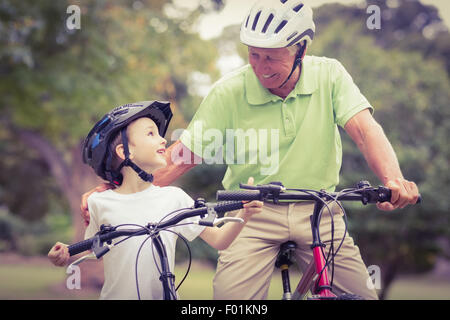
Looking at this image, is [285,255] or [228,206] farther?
[285,255]

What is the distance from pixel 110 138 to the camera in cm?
277

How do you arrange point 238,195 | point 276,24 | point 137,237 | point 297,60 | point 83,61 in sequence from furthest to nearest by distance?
point 83,61 < point 297,60 < point 276,24 < point 137,237 < point 238,195

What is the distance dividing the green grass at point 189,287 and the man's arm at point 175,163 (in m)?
8.22

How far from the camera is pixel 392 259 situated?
39.9 ft

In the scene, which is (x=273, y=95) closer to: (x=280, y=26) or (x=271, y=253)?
(x=280, y=26)

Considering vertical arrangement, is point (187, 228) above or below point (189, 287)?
below

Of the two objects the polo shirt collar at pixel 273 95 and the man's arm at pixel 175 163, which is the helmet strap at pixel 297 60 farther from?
the man's arm at pixel 175 163

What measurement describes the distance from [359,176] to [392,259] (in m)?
2.10

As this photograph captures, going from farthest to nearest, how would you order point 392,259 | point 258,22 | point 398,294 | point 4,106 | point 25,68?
point 398,294 → point 392,259 → point 4,106 → point 25,68 → point 258,22

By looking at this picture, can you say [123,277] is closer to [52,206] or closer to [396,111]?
[396,111]

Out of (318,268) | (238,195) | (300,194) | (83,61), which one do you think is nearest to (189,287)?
(83,61)

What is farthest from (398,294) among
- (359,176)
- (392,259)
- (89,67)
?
(89,67)

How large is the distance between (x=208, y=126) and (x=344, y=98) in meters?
0.71

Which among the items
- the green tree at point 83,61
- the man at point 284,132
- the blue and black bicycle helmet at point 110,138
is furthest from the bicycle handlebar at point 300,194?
the green tree at point 83,61
